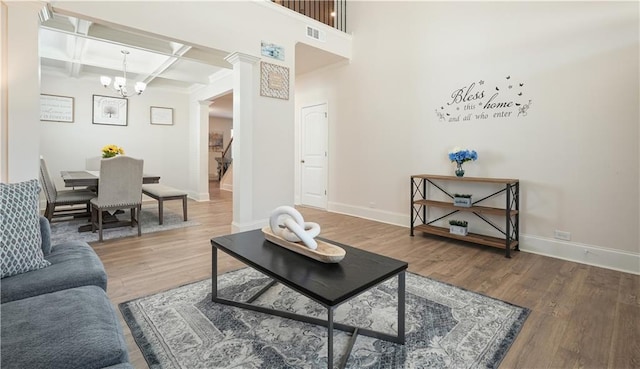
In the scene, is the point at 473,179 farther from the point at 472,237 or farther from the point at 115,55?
the point at 115,55

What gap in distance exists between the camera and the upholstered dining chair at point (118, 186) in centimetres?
350

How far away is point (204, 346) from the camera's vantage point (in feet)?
5.29

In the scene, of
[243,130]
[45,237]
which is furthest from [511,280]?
[45,237]

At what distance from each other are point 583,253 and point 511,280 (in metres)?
1.10

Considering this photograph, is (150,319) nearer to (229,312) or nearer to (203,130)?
(229,312)

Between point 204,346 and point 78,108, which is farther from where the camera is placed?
point 78,108

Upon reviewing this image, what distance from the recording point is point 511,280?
2521 mm

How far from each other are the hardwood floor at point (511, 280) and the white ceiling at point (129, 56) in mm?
2322

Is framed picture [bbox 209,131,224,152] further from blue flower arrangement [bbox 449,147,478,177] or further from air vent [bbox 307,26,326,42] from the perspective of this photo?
blue flower arrangement [bbox 449,147,478,177]

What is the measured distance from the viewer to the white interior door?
18.6 feet

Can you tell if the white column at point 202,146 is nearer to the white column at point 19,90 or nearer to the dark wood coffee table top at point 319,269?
the white column at point 19,90

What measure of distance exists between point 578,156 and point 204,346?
11.8 ft

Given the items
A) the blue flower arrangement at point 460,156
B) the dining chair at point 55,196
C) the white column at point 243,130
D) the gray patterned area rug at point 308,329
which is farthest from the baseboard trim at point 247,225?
the blue flower arrangement at point 460,156

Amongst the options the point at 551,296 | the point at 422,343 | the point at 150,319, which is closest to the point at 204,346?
the point at 150,319
